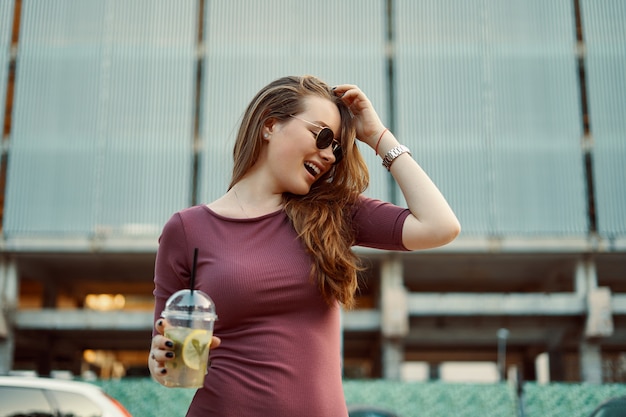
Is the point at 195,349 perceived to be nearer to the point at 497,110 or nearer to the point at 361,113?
the point at 361,113

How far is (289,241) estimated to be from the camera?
1878 millimetres

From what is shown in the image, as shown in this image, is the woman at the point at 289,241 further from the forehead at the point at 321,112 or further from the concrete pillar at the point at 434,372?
the concrete pillar at the point at 434,372

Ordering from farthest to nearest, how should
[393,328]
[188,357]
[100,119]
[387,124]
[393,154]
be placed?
1. [387,124]
2. [100,119]
3. [393,328]
4. [393,154]
5. [188,357]

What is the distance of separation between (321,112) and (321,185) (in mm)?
193

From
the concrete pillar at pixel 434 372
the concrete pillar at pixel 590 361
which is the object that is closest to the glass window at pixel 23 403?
the concrete pillar at pixel 590 361

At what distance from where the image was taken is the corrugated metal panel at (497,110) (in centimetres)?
2734

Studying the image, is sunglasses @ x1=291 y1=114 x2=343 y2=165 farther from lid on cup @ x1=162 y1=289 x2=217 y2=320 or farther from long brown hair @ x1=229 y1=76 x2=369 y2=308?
lid on cup @ x1=162 y1=289 x2=217 y2=320

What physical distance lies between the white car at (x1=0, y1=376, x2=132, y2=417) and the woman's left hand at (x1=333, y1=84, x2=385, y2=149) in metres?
3.99

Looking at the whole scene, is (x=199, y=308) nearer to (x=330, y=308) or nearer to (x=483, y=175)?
(x=330, y=308)

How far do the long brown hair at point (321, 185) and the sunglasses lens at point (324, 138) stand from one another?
0.30 ft

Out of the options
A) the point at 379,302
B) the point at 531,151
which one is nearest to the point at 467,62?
the point at 531,151

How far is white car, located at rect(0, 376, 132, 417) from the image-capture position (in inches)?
210

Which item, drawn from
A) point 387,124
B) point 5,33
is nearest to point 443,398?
point 387,124

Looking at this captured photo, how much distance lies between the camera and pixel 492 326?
28.5 meters
